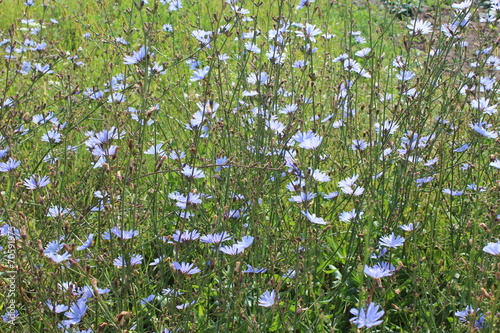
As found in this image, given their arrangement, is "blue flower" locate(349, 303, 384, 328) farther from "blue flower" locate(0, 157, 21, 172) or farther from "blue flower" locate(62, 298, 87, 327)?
"blue flower" locate(0, 157, 21, 172)

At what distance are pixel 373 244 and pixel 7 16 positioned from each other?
Answer: 512 cm

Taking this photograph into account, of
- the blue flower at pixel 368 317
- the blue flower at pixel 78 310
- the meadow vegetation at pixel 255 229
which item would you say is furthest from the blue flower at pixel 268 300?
the blue flower at pixel 78 310

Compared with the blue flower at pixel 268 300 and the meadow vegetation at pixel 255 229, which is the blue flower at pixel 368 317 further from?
the blue flower at pixel 268 300

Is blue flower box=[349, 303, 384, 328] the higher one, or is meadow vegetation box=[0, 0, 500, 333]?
meadow vegetation box=[0, 0, 500, 333]

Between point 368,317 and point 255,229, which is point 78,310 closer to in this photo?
point 255,229

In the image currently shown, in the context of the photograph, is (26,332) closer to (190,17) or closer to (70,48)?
(70,48)

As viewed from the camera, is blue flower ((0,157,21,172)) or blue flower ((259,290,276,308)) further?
blue flower ((0,157,21,172))

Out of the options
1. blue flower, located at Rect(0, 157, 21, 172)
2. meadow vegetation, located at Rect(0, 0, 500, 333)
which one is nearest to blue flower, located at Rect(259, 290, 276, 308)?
meadow vegetation, located at Rect(0, 0, 500, 333)

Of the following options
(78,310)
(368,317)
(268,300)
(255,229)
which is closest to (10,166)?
(78,310)

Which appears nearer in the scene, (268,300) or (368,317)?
(368,317)

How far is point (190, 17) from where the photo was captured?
19.5 ft

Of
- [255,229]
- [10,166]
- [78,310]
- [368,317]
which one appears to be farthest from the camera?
[10,166]

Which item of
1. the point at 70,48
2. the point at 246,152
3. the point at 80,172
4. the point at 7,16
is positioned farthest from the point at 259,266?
the point at 7,16

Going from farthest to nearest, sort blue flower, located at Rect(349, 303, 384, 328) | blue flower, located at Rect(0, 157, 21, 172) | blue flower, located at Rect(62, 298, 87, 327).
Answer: blue flower, located at Rect(0, 157, 21, 172) → blue flower, located at Rect(62, 298, 87, 327) → blue flower, located at Rect(349, 303, 384, 328)
